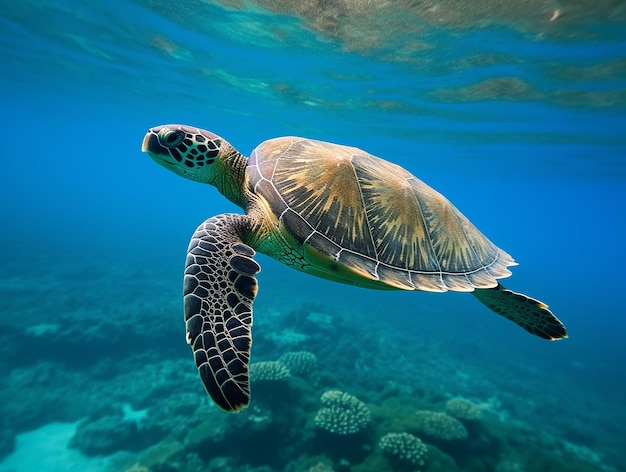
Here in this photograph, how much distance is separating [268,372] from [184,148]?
5421 mm

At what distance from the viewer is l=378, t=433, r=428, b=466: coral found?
5453mm

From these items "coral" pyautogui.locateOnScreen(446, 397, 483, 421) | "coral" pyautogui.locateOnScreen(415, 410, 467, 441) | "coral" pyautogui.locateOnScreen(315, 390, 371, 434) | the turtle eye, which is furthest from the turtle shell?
"coral" pyautogui.locateOnScreen(446, 397, 483, 421)

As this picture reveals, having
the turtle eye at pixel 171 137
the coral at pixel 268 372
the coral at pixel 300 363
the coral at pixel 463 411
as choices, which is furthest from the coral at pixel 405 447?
the turtle eye at pixel 171 137

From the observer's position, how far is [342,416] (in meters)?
6.16

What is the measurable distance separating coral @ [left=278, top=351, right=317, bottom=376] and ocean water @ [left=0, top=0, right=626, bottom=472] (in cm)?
11

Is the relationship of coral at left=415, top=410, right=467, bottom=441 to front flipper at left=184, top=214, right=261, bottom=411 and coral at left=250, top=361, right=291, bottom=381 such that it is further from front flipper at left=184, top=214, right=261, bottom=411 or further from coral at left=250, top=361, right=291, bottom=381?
front flipper at left=184, top=214, right=261, bottom=411

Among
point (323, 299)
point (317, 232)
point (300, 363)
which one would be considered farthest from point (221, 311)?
point (323, 299)

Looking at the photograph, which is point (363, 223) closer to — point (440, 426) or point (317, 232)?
point (317, 232)

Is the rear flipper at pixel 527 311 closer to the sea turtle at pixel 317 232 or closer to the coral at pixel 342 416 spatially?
the sea turtle at pixel 317 232

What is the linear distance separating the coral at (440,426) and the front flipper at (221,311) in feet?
18.9

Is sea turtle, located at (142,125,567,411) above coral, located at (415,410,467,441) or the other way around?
above

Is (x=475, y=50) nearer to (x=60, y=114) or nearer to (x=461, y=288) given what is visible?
(x=461, y=288)

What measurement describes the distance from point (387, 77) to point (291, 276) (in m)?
15.2

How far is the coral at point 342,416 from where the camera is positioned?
6000 millimetres
